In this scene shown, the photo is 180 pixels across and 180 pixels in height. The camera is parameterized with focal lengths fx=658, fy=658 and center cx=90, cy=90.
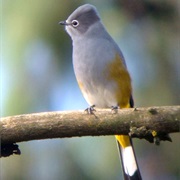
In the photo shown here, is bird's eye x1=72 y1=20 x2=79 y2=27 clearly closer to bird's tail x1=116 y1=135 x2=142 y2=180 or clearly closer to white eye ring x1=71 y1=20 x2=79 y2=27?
white eye ring x1=71 y1=20 x2=79 y2=27

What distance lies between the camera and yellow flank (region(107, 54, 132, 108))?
407cm

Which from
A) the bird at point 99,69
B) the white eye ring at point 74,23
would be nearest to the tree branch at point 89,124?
the bird at point 99,69

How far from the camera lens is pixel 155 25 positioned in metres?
5.61

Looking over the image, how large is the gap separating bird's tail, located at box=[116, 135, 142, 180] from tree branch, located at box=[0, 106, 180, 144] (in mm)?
758

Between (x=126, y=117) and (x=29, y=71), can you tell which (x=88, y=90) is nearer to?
(x=126, y=117)

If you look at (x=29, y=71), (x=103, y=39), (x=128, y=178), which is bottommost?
(x=128, y=178)

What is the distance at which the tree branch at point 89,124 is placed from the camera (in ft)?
10.7

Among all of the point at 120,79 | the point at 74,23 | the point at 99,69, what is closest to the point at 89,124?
the point at 99,69

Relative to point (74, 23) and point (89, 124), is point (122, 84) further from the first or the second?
point (89, 124)

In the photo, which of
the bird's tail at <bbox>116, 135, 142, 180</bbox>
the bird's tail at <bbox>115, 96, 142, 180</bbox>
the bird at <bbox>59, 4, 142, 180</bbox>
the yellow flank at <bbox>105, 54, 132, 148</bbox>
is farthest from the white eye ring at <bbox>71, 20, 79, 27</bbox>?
the bird's tail at <bbox>116, 135, 142, 180</bbox>

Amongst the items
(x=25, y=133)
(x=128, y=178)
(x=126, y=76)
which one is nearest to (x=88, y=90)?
(x=126, y=76)

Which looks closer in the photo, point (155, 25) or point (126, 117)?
point (126, 117)

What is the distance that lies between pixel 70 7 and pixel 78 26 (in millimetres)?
1072

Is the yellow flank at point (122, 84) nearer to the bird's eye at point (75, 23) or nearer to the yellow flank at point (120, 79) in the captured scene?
the yellow flank at point (120, 79)
